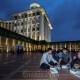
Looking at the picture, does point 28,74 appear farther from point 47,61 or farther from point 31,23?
point 31,23

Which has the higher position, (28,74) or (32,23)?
(32,23)

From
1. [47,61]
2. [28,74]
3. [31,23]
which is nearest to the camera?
[28,74]

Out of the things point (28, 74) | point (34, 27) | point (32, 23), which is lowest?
point (28, 74)

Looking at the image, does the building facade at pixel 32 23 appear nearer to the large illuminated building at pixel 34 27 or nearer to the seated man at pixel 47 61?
the large illuminated building at pixel 34 27

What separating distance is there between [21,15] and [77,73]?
121366 mm

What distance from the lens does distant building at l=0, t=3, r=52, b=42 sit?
119188 millimetres

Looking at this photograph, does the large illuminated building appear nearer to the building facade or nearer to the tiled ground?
the building facade

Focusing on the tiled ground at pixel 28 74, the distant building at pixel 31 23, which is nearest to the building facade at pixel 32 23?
the distant building at pixel 31 23

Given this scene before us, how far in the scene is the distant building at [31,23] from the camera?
11919 cm

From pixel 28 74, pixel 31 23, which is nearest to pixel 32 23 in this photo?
pixel 31 23

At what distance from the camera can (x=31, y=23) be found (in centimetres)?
12419

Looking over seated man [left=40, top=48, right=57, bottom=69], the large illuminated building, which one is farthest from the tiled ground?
the large illuminated building

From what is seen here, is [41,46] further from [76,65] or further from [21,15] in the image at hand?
[76,65]

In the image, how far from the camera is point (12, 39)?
6606cm
